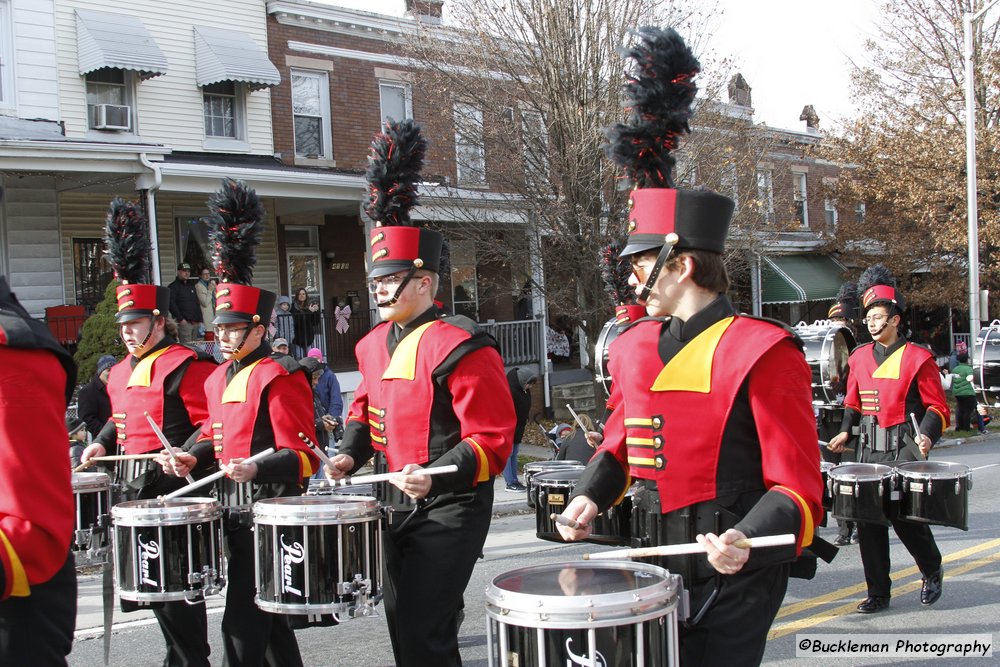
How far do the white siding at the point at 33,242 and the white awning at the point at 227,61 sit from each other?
135 inches

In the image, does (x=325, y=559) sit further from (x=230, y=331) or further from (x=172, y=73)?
(x=172, y=73)

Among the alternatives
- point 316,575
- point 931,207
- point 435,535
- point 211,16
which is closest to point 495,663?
point 435,535

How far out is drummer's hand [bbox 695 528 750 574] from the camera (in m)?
2.88

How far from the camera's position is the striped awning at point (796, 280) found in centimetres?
2814

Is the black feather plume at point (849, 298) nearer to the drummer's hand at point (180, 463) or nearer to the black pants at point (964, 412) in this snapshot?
the black pants at point (964, 412)

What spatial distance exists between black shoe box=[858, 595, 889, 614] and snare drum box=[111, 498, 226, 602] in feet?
14.5

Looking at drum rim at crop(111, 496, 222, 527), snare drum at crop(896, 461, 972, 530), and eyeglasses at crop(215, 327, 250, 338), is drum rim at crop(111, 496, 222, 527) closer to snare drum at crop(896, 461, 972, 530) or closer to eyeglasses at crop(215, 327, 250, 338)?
eyeglasses at crop(215, 327, 250, 338)

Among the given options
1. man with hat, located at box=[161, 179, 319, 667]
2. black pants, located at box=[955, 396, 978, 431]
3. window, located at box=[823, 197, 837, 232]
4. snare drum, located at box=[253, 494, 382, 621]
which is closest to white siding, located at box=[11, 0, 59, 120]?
man with hat, located at box=[161, 179, 319, 667]

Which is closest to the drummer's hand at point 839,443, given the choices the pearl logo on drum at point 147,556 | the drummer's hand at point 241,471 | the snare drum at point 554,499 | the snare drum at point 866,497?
the snare drum at point 866,497

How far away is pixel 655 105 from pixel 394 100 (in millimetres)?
18359

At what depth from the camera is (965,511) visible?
6.95m

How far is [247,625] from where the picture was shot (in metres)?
4.90

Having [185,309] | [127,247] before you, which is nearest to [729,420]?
[127,247]

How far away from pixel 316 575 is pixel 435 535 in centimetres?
57
